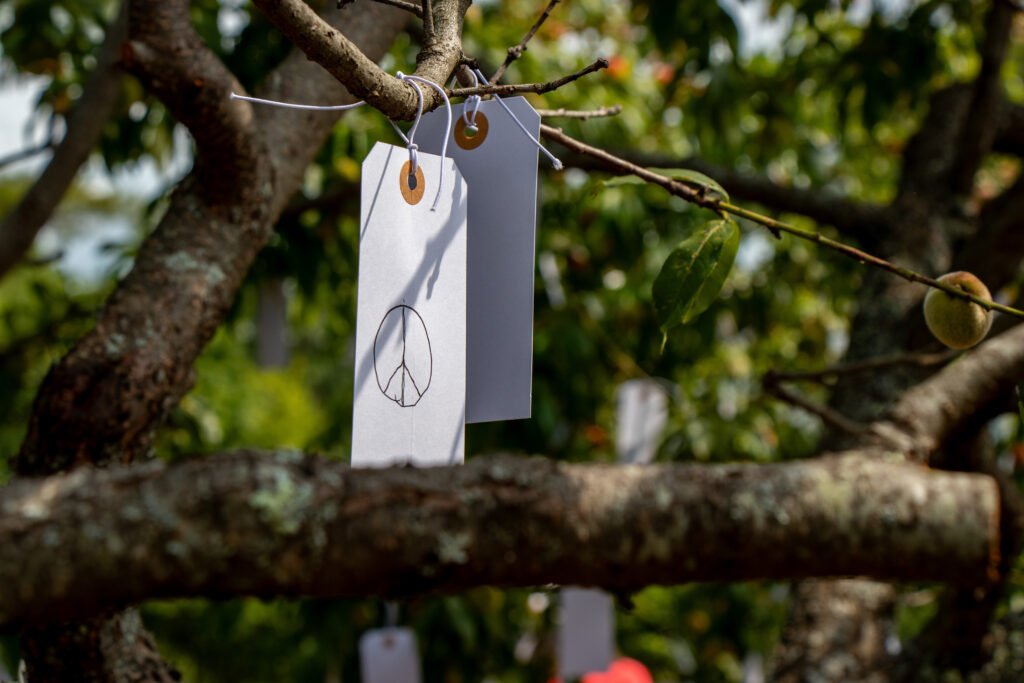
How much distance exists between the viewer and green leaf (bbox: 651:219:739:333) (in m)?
0.64

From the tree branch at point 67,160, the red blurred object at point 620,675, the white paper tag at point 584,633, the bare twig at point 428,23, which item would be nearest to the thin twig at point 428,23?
the bare twig at point 428,23

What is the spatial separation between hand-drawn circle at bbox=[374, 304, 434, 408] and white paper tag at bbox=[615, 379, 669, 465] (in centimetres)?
109

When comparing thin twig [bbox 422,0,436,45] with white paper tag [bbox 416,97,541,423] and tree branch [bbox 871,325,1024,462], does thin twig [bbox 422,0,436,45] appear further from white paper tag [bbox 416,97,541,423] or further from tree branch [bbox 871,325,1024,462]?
tree branch [bbox 871,325,1024,462]

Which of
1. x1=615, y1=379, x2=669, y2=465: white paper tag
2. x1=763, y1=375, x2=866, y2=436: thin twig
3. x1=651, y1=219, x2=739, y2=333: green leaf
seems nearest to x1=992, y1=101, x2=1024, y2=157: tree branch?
x1=615, y1=379, x2=669, y2=465: white paper tag

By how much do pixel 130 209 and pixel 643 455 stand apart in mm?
16130

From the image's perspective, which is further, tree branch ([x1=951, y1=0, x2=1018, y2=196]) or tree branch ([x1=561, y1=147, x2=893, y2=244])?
tree branch ([x1=561, y1=147, x2=893, y2=244])

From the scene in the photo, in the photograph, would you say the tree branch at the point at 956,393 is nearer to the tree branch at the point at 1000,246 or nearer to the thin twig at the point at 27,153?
the tree branch at the point at 1000,246

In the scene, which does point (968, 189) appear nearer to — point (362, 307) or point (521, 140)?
point (521, 140)

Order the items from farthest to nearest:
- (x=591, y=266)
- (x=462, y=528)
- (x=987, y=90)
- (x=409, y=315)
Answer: (x=591, y=266) → (x=987, y=90) → (x=409, y=315) → (x=462, y=528)

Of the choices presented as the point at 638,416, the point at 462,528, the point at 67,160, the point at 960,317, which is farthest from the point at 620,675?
the point at 462,528

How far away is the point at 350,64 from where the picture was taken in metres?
0.52

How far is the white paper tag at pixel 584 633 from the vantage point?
136cm

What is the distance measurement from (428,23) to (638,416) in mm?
1198

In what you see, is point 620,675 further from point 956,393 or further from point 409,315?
point 409,315
